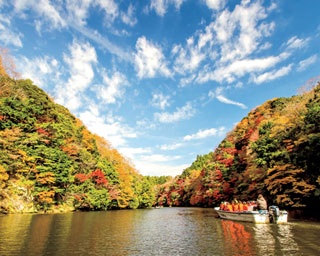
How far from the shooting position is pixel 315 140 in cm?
2422

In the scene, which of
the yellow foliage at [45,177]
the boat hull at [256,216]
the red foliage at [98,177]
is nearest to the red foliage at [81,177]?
the red foliage at [98,177]

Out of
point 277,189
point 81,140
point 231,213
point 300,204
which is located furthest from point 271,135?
point 81,140

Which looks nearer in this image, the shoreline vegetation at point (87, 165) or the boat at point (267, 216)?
the boat at point (267, 216)

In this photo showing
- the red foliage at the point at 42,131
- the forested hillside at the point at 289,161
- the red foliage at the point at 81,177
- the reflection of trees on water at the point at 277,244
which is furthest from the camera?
the red foliage at the point at 81,177

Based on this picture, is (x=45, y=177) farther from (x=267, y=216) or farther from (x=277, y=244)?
(x=277, y=244)

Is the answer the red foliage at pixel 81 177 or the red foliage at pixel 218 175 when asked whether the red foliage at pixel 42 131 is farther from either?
the red foliage at pixel 218 175

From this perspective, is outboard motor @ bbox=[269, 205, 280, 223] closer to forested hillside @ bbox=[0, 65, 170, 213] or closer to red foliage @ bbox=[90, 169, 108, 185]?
forested hillside @ bbox=[0, 65, 170, 213]

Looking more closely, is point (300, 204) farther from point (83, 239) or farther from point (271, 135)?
point (83, 239)

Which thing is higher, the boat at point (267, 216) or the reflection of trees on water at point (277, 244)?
the boat at point (267, 216)

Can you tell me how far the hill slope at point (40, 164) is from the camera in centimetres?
3231

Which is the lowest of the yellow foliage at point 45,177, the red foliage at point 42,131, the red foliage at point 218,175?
the yellow foliage at point 45,177

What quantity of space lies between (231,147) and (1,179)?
167 ft

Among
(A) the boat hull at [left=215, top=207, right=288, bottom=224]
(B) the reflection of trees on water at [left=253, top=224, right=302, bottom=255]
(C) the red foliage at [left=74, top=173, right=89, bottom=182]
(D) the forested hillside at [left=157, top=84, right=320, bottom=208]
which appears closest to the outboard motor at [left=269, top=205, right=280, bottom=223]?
(A) the boat hull at [left=215, top=207, right=288, bottom=224]

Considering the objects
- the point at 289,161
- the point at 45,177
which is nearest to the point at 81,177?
the point at 45,177
